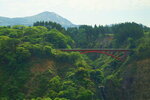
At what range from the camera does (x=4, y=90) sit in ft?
166

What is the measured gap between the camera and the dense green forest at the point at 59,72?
5066cm

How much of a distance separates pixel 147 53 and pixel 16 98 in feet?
149

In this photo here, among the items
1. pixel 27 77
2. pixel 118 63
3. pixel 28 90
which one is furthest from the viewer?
pixel 118 63

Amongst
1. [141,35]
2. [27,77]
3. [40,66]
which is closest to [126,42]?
[141,35]

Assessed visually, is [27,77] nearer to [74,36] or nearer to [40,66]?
[40,66]

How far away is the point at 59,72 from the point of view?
61281mm

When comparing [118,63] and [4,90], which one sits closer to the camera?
[4,90]

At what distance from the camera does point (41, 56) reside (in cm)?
6469

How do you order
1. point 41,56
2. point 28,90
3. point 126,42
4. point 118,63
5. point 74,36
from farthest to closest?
point 74,36
point 126,42
point 118,63
point 41,56
point 28,90

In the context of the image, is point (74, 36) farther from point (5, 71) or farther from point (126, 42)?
point (5, 71)

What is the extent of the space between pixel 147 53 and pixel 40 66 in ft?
123

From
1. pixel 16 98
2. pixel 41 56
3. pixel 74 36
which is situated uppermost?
pixel 74 36

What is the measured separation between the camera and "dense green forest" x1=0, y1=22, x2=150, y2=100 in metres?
50.7

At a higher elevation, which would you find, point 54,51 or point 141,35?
point 141,35
